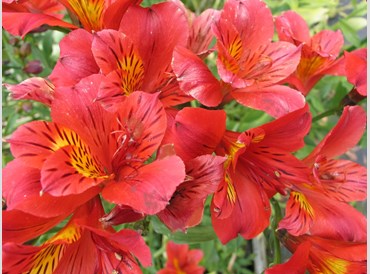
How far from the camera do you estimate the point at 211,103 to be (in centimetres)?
65

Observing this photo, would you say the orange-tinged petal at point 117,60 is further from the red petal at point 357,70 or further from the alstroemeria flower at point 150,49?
the red petal at point 357,70

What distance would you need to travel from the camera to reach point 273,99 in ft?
2.14

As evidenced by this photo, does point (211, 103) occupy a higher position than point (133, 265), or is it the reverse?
point (211, 103)

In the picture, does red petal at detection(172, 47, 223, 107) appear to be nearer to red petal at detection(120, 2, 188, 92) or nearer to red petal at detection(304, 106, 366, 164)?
red petal at detection(120, 2, 188, 92)

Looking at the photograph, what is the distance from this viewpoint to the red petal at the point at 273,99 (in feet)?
2.09

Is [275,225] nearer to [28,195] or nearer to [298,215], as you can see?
[298,215]

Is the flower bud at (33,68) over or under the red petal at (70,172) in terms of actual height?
under

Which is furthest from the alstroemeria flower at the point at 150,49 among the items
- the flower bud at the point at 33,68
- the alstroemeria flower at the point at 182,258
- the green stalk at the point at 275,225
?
the alstroemeria flower at the point at 182,258

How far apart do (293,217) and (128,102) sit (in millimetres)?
253

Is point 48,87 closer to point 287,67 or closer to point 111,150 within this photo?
point 111,150

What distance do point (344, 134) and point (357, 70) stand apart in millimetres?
111

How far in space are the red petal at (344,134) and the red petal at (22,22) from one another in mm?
385

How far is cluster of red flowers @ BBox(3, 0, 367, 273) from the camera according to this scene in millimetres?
560

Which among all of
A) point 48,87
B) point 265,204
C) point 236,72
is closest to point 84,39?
point 48,87
